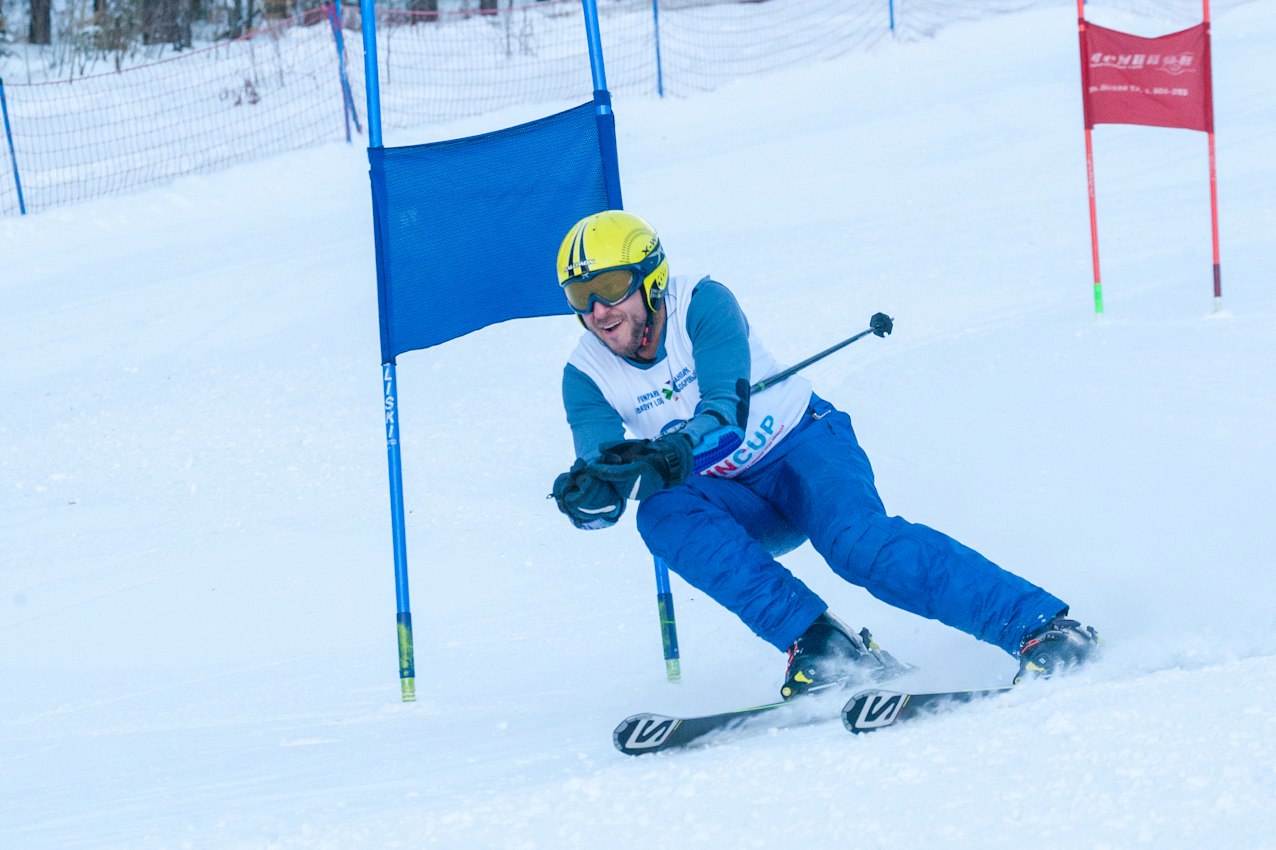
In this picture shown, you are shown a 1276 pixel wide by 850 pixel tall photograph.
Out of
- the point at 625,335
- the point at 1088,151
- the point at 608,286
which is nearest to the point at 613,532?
the point at 625,335

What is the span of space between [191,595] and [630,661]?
1.73 meters

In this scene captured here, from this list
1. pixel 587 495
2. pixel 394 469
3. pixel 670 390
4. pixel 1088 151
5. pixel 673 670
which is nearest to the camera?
pixel 587 495

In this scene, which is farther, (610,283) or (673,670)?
(673,670)

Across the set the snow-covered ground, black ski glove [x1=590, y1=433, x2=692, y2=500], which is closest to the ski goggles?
black ski glove [x1=590, y1=433, x2=692, y2=500]

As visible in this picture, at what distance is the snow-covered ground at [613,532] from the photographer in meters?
2.70

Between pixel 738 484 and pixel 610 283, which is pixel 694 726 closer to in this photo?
pixel 738 484

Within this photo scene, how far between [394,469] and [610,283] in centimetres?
98

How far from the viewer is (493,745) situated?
11.5ft

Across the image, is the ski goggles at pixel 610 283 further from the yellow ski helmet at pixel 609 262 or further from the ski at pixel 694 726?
the ski at pixel 694 726

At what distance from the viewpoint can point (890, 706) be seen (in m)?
2.94

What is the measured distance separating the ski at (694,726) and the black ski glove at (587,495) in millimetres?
466

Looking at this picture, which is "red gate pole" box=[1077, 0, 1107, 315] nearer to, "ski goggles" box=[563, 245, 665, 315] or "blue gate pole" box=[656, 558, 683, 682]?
"blue gate pole" box=[656, 558, 683, 682]

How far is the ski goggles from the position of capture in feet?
11.0

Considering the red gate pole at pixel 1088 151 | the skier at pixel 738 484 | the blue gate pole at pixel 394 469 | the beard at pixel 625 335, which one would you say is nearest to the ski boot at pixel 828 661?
the skier at pixel 738 484
